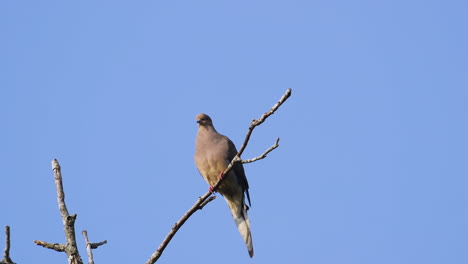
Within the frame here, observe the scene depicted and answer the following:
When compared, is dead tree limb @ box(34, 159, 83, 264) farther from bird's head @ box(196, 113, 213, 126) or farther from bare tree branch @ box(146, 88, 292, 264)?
bird's head @ box(196, 113, 213, 126)

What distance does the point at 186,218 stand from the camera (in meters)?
4.05

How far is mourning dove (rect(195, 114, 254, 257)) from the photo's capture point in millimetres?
6953

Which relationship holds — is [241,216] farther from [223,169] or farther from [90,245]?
[90,245]

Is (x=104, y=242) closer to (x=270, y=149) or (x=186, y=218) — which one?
(x=186, y=218)

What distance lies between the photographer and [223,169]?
6.91 meters

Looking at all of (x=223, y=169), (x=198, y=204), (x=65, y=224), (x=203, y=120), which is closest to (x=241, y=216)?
(x=223, y=169)

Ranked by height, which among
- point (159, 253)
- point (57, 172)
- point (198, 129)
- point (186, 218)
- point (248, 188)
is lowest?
point (159, 253)

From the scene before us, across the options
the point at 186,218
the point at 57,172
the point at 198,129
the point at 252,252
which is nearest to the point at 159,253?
the point at 186,218

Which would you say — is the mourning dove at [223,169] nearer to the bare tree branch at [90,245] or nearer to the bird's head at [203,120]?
the bird's head at [203,120]

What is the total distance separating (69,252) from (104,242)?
364 mm

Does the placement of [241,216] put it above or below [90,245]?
above

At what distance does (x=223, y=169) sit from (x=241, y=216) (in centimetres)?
56

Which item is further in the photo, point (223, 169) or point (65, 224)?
point (223, 169)

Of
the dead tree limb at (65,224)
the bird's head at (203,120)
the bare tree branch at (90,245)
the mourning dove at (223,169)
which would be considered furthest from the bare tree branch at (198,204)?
the bird's head at (203,120)
